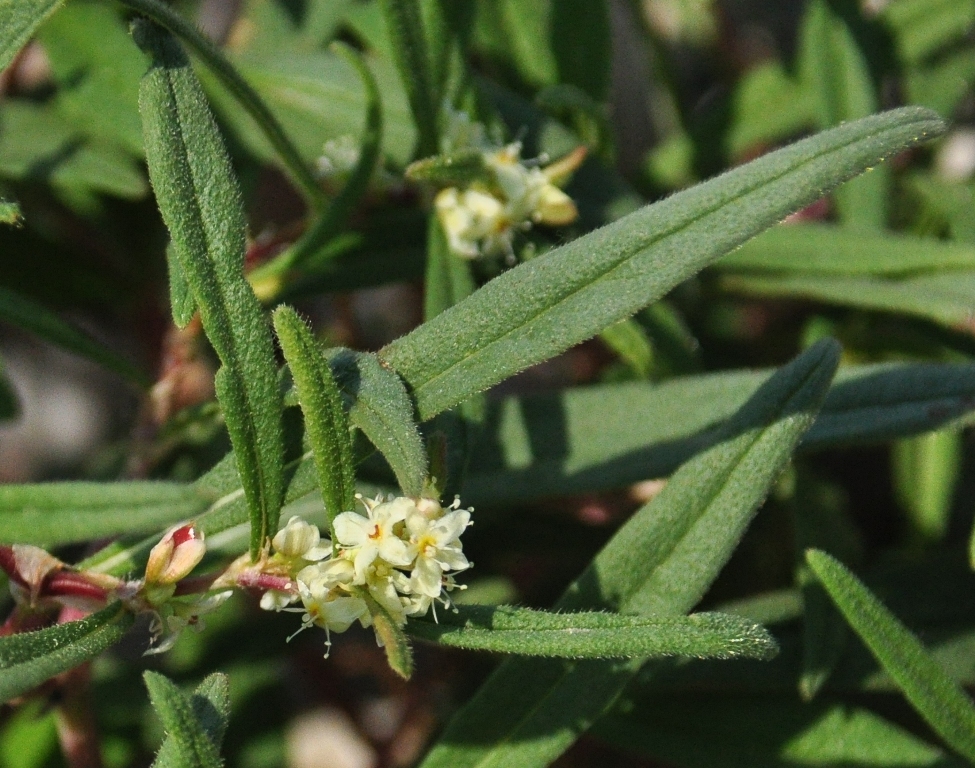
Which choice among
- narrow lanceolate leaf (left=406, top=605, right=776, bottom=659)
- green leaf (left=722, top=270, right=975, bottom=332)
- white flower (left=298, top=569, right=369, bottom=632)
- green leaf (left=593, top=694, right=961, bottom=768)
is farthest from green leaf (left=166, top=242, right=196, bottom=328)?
green leaf (left=722, top=270, right=975, bottom=332)

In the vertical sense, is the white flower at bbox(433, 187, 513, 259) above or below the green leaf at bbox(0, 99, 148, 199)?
below

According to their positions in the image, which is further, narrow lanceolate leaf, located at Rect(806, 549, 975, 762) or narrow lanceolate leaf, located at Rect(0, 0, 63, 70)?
narrow lanceolate leaf, located at Rect(806, 549, 975, 762)

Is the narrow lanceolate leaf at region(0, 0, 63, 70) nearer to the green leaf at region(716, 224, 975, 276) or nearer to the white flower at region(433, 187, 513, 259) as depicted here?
the white flower at region(433, 187, 513, 259)

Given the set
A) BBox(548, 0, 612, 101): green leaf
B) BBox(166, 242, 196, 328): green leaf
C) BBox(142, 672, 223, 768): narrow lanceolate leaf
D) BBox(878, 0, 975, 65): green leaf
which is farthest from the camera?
BBox(878, 0, 975, 65): green leaf

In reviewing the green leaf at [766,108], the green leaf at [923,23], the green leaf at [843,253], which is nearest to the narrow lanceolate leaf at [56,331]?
the green leaf at [843,253]

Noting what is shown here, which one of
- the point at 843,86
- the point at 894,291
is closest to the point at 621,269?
the point at 894,291

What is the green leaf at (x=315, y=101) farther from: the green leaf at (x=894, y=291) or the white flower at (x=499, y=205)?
the green leaf at (x=894, y=291)

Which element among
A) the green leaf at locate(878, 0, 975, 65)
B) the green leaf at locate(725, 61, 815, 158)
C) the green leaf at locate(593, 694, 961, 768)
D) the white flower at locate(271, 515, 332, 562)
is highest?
the green leaf at locate(878, 0, 975, 65)

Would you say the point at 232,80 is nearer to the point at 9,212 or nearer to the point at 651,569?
the point at 9,212
